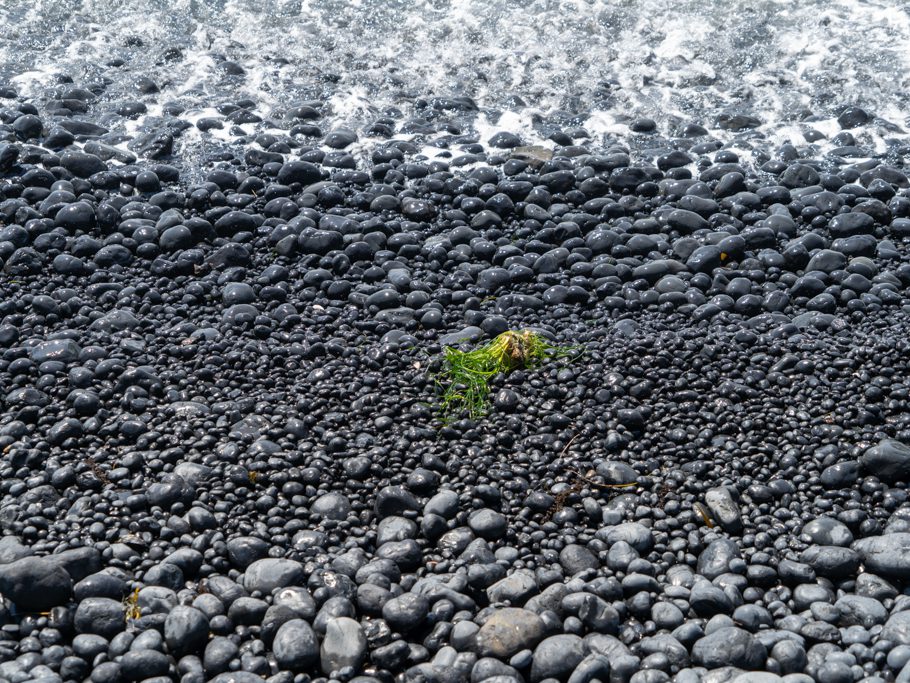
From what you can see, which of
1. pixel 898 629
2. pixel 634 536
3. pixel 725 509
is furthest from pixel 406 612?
pixel 898 629

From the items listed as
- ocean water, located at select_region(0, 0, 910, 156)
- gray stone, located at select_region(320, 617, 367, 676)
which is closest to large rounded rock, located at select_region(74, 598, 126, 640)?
gray stone, located at select_region(320, 617, 367, 676)

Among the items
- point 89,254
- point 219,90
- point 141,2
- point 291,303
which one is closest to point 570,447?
point 291,303

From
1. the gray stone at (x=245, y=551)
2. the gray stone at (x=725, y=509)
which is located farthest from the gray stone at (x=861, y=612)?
the gray stone at (x=245, y=551)

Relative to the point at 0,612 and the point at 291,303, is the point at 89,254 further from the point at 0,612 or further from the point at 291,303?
the point at 0,612

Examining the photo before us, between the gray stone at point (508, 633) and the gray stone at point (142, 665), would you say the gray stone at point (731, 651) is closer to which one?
the gray stone at point (508, 633)

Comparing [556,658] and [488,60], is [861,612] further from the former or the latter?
[488,60]

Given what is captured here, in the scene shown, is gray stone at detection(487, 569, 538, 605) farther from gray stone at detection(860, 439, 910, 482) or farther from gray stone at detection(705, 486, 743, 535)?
gray stone at detection(860, 439, 910, 482)
